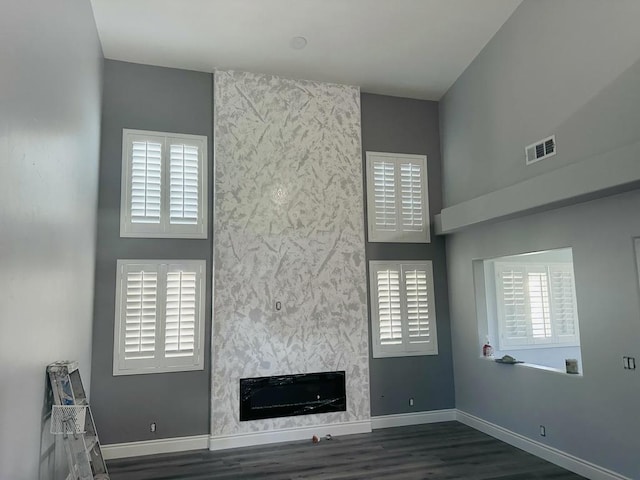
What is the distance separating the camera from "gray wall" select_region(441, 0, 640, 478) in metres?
4.03

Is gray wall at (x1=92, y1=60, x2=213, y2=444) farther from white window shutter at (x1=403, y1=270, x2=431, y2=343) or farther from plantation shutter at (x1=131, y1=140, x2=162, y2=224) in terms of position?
white window shutter at (x1=403, y1=270, x2=431, y2=343)

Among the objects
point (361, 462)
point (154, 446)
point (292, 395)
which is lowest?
point (361, 462)

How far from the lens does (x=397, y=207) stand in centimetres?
658

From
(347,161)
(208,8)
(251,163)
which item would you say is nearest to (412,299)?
(347,161)

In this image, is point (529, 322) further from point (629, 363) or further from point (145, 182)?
point (145, 182)

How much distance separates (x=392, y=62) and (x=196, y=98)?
8.75 feet

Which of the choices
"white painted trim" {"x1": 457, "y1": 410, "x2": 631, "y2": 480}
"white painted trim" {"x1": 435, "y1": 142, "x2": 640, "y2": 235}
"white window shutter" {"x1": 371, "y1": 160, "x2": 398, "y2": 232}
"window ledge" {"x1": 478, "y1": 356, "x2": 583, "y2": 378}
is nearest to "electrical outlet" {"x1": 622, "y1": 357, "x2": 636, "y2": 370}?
"window ledge" {"x1": 478, "y1": 356, "x2": 583, "y2": 378}

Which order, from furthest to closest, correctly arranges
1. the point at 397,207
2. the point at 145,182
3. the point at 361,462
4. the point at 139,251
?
1. the point at 397,207
2. the point at 145,182
3. the point at 139,251
4. the point at 361,462

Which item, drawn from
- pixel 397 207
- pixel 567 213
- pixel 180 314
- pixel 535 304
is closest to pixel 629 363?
pixel 567 213

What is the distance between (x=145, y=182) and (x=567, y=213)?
4.87 meters

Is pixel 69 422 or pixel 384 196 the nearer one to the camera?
pixel 69 422

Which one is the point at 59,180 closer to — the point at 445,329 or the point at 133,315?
the point at 133,315

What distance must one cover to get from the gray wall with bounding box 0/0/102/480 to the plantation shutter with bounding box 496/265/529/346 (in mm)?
5195

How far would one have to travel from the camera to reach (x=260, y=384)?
559 cm
